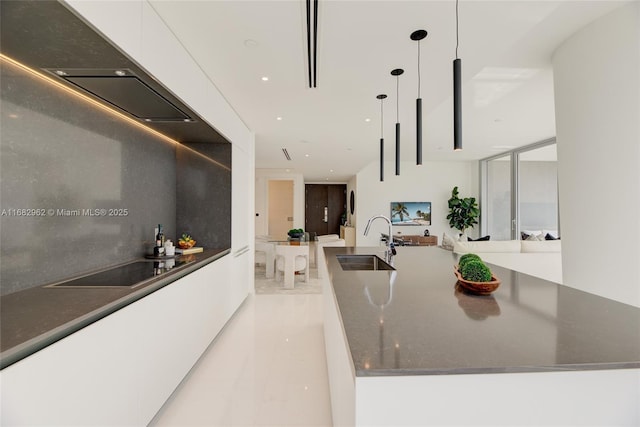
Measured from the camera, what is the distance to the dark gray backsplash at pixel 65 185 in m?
1.47

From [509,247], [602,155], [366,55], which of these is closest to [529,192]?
[509,247]

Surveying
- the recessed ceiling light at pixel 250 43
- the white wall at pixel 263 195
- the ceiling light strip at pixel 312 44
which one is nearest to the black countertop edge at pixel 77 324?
the recessed ceiling light at pixel 250 43

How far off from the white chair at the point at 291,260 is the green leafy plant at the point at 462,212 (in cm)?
541

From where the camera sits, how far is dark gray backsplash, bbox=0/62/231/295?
1466mm

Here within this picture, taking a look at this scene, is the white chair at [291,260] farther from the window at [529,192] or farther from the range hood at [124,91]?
the window at [529,192]

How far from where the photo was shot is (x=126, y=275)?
6.31ft

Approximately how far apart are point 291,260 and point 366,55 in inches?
137

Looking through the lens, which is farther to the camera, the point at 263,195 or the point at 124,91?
the point at 263,195

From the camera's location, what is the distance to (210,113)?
2.66m

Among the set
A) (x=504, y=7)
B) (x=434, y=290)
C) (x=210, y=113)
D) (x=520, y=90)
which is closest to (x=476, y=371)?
(x=434, y=290)

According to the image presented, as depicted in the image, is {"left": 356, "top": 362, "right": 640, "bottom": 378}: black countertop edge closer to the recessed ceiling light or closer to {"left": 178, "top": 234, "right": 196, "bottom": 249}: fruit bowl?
the recessed ceiling light

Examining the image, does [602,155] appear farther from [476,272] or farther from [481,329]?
[481,329]

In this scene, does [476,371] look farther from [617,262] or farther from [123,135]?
[123,135]

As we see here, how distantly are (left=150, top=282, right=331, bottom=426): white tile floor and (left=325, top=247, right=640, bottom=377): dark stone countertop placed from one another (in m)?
0.99
